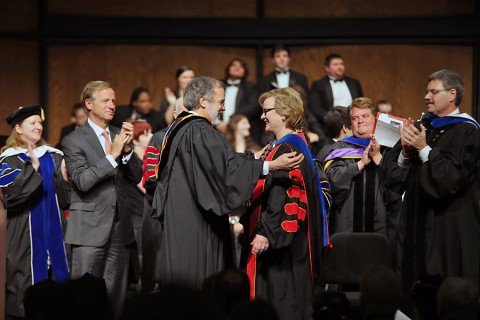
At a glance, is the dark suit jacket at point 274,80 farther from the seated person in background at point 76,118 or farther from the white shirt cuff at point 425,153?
the white shirt cuff at point 425,153

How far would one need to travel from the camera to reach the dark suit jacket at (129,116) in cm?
1045

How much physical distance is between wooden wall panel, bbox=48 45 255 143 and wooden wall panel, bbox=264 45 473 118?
76 cm

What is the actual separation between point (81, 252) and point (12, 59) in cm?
514

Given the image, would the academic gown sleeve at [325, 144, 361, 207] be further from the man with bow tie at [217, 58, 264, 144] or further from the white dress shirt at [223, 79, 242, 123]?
the white dress shirt at [223, 79, 242, 123]

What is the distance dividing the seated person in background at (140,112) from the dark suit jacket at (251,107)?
3.16 feet

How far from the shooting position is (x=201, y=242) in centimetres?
606

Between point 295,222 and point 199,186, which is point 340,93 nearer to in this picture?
point 295,222

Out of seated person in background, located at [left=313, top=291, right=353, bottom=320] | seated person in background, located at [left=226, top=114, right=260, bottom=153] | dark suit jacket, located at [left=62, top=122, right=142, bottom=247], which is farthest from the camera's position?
seated person in background, located at [left=226, top=114, right=260, bottom=153]

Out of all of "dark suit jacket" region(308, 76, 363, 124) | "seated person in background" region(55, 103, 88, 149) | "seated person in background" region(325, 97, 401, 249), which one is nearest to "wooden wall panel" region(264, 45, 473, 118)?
"dark suit jacket" region(308, 76, 363, 124)

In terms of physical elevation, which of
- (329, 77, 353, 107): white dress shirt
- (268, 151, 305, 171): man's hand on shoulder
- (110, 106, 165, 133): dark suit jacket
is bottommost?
(268, 151, 305, 171): man's hand on shoulder

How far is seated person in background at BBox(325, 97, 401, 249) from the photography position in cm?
739

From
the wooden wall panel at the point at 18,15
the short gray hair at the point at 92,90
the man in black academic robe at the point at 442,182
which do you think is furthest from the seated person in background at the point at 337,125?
the wooden wall panel at the point at 18,15

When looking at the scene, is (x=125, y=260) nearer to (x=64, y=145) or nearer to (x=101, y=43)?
(x=64, y=145)

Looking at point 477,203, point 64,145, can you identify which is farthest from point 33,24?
point 477,203
